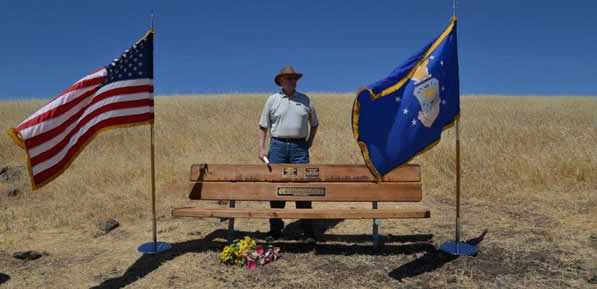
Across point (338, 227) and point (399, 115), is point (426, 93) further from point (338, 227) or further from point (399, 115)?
point (338, 227)

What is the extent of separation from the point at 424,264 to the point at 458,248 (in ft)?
1.67

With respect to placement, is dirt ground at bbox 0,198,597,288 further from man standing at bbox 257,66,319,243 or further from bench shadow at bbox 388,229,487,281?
man standing at bbox 257,66,319,243

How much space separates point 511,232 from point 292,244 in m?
2.88

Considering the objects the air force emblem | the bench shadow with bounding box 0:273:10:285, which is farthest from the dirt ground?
the air force emblem

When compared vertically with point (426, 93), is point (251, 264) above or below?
below

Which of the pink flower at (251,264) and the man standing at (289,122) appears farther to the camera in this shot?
the man standing at (289,122)

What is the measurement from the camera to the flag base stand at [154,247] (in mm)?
4980

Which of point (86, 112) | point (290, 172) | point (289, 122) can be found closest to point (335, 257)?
point (290, 172)

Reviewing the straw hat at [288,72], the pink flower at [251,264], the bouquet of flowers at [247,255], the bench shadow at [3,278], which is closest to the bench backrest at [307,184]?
the bouquet of flowers at [247,255]

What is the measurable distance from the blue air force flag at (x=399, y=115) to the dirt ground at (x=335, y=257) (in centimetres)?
124

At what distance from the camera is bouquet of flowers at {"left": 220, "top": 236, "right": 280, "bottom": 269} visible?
4.58m

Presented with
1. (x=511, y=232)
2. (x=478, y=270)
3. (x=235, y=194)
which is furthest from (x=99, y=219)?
(x=511, y=232)

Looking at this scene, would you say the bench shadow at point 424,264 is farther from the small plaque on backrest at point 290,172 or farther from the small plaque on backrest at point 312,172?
the small plaque on backrest at point 290,172

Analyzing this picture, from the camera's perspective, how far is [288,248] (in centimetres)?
516
